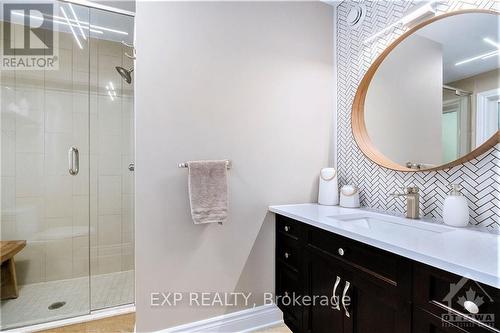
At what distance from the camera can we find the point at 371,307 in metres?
1.09

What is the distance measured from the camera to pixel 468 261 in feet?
2.53

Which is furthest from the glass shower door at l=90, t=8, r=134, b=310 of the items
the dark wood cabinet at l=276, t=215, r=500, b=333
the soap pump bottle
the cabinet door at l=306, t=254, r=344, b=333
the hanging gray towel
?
the soap pump bottle

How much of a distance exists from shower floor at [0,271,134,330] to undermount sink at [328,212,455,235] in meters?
1.94

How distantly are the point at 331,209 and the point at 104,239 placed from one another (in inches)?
86.3

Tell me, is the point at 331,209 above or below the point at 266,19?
below

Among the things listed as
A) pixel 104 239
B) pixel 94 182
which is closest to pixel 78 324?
pixel 104 239

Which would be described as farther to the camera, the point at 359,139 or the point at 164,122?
the point at 359,139

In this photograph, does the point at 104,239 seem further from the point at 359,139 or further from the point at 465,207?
the point at 465,207

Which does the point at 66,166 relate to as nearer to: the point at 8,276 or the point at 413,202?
the point at 8,276

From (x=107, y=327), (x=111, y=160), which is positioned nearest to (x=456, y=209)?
(x=107, y=327)

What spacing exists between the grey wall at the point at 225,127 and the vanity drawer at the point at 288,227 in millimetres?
96

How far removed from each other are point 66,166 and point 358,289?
263 cm

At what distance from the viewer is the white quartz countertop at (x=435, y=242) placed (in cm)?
74

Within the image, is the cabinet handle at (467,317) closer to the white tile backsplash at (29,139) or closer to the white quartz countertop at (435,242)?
the white quartz countertop at (435,242)
